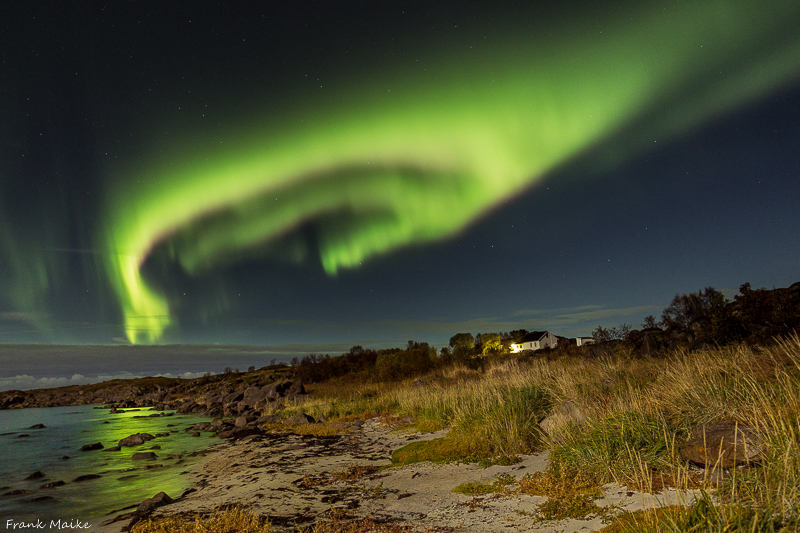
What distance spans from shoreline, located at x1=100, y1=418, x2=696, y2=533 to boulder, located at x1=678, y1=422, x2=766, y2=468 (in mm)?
1000

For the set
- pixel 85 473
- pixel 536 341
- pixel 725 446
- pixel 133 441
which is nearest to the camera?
pixel 725 446

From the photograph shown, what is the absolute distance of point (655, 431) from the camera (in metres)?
8.41

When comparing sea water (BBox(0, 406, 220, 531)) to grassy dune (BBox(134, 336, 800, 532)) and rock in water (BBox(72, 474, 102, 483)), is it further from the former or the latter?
grassy dune (BBox(134, 336, 800, 532))

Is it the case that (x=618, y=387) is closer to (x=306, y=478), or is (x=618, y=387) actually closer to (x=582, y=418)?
(x=582, y=418)

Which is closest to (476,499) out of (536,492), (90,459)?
(536,492)

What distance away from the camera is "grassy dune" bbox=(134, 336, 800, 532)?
5.05 m

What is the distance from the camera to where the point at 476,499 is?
885 cm

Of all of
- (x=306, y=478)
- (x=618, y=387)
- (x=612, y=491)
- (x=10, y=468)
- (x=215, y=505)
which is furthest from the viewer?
(x=10, y=468)

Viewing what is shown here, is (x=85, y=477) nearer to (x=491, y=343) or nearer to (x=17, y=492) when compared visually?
(x=17, y=492)

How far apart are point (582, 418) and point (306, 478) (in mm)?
8449

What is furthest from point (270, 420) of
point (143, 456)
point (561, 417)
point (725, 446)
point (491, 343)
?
point (491, 343)

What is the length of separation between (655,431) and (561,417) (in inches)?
131

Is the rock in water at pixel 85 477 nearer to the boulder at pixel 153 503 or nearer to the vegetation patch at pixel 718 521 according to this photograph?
the boulder at pixel 153 503

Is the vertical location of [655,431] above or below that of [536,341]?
above
